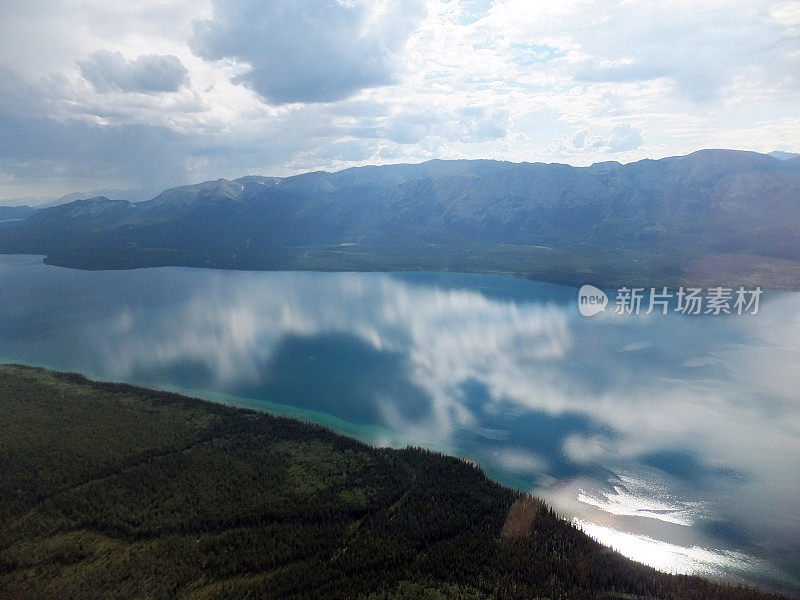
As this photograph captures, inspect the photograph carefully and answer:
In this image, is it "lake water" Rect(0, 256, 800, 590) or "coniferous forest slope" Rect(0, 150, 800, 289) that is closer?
"lake water" Rect(0, 256, 800, 590)

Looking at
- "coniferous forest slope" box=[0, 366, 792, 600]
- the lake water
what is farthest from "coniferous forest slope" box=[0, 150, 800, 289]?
"coniferous forest slope" box=[0, 366, 792, 600]

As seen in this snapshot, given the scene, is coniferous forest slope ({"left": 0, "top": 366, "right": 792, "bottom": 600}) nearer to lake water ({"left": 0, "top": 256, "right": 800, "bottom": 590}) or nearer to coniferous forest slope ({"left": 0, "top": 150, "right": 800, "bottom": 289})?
lake water ({"left": 0, "top": 256, "right": 800, "bottom": 590})

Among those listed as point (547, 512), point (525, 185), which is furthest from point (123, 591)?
point (525, 185)

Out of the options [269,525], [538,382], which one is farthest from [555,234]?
[269,525]

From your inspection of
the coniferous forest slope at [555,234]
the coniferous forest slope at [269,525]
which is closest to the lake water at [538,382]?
the coniferous forest slope at [269,525]

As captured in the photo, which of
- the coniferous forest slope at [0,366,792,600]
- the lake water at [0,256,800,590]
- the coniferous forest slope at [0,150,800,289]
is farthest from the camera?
the coniferous forest slope at [0,150,800,289]

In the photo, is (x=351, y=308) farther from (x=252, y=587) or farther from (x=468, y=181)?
(x=468, y=181)
